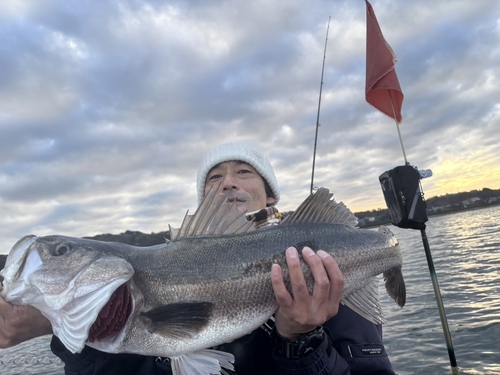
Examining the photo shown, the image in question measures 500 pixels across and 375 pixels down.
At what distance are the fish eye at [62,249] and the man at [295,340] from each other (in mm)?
518

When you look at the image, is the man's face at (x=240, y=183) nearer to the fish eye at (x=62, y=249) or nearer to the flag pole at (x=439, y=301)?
the fish eye at (x=62, y=249)

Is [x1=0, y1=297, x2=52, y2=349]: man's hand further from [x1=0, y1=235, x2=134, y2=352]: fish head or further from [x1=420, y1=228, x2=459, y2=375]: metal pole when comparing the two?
[x1=420, y1=228, x2=459, y2=375]: metal pole

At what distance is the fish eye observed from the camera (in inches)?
112

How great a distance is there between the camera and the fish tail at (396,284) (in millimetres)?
3721

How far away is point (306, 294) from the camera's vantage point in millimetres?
3012

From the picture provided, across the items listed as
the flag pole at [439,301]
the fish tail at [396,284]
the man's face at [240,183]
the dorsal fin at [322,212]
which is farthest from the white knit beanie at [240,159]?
the fish tail at [396,284]

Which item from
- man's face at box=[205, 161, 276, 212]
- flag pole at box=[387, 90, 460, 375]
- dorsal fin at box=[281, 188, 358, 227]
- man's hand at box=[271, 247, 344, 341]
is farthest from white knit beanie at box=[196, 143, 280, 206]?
man's hand at box=[271, 247, 344, 341]

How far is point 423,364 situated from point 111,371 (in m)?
6.76

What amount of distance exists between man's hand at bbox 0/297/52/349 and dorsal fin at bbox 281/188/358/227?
2231 mm

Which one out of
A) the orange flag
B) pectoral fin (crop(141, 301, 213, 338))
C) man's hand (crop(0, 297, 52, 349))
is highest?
the orange flag

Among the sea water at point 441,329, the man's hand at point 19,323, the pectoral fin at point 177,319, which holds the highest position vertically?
the man's hand at point 19,323

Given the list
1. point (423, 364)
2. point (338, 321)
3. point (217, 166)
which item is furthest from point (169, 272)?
point (423, 364)

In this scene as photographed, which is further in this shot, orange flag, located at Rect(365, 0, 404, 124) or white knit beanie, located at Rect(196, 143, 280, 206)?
orange flag, located at Rect(365, 0, 404, 124)

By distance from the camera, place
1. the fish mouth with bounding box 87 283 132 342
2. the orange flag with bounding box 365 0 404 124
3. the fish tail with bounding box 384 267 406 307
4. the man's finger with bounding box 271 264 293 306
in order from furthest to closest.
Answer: the orange flag with bounding box 365 0 404 124 < the fish tail with bounding box 384 267 406 307 < the man's finger with bounding box 271 264 293 306 < the fish mouth with bounding box 87 283 132 342
